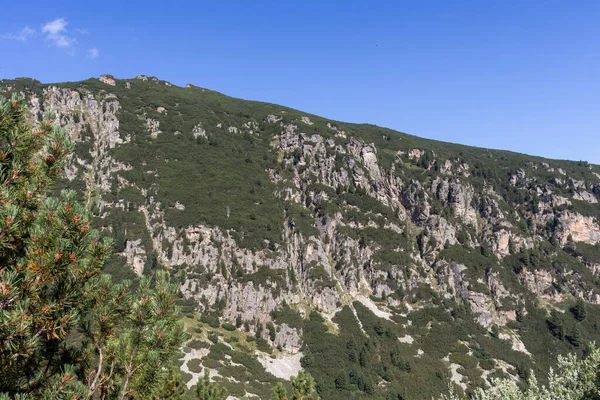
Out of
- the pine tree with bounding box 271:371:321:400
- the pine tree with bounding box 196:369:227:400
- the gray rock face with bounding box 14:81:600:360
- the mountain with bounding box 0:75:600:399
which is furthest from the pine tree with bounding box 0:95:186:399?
the gray rock face with bounding box 14:81:600:360

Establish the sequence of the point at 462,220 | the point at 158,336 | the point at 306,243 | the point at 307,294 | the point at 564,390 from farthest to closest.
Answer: the point at 462,220, the point at 306,243, the point at 307,294, the point at 564,390, the point at 158,336

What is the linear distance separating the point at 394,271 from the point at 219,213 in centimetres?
5961

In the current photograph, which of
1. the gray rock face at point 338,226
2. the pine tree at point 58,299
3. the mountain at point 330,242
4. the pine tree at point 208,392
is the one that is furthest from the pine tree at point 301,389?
the gray rock face at point 338,226

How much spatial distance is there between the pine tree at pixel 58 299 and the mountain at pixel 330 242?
59.5m

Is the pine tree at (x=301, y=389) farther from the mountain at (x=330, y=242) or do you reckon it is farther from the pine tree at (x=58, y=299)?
the mountain at (x=330, y=242)

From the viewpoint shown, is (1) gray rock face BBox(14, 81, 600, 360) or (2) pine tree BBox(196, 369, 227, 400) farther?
(1) gray rock face BBox(14, 81, 600, 360)

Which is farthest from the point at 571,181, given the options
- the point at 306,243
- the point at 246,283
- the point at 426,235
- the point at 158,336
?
the point at 158,336

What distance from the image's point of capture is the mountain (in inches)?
3327

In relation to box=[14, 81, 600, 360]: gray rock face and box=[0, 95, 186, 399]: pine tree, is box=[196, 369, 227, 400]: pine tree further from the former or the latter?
box=[14, 81, 600, 360]: gray rock face

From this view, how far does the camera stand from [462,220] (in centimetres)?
14462

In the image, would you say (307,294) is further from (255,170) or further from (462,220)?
(462,220)

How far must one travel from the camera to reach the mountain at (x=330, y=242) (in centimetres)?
8450

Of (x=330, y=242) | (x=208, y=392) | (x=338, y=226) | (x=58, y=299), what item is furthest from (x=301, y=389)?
(x=338, y=226)

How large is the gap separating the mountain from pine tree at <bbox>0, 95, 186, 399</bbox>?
195 ft
